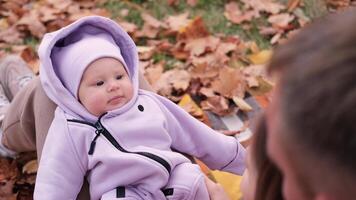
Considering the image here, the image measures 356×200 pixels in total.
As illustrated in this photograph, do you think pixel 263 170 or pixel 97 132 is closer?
pixel 263 170

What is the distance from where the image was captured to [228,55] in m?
2.90

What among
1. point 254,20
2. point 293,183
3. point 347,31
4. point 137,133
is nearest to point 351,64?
point 347,31

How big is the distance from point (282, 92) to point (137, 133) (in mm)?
897

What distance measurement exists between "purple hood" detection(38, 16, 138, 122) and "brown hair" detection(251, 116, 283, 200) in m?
0.68

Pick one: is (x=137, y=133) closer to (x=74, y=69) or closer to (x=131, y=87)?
(x=131, y=87)

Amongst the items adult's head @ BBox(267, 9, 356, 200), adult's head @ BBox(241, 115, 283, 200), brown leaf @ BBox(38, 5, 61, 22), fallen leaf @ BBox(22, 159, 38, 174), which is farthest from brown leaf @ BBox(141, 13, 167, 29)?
adult's head @ BBox(267, 9, 356, 200)

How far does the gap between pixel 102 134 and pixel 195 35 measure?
4.83 ft

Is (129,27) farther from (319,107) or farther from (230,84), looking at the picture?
(319,107)

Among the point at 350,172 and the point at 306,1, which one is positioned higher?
the point at 350,172

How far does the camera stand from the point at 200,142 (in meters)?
1.82

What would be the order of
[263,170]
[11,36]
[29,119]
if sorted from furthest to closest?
[11,36] → [29,119] → [263,170]

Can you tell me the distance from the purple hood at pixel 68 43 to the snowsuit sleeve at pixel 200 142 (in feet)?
0.47

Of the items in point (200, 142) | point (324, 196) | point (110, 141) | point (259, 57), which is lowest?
point (259, 57)

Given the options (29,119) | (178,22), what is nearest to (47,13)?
(178,22)
